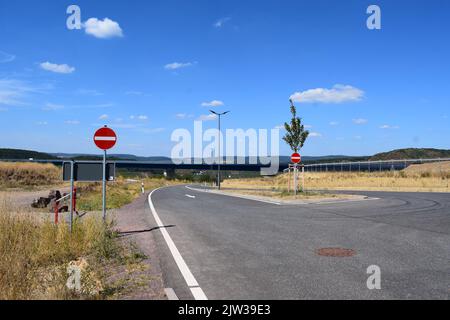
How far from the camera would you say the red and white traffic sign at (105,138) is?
11.8 metres

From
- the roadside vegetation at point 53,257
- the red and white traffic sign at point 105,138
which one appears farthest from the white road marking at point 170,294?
the red and white traffic sign at point 105,138

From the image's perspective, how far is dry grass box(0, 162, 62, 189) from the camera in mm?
46219

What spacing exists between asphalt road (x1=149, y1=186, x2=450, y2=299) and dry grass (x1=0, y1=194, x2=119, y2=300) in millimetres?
1452

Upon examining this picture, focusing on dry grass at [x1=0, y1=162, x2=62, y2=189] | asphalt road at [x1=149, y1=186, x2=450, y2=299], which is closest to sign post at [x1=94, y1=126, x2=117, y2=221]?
asphalt road at [x1=149, y1=186, x2=450, y2=299]

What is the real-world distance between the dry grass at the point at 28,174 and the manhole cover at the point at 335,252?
1615 inches

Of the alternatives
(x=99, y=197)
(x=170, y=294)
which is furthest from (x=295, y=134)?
(x=170, y=294)

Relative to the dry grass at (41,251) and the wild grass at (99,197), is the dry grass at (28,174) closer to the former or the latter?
the wild grass at (99,197)

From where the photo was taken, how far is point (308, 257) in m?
8.26

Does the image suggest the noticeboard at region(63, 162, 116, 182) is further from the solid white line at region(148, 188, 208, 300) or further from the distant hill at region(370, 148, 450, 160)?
the distant hill at region(370, 148, 450, 160)

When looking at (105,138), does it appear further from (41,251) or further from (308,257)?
(308,257)

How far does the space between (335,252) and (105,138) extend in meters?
6.86

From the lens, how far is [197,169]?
165 m
